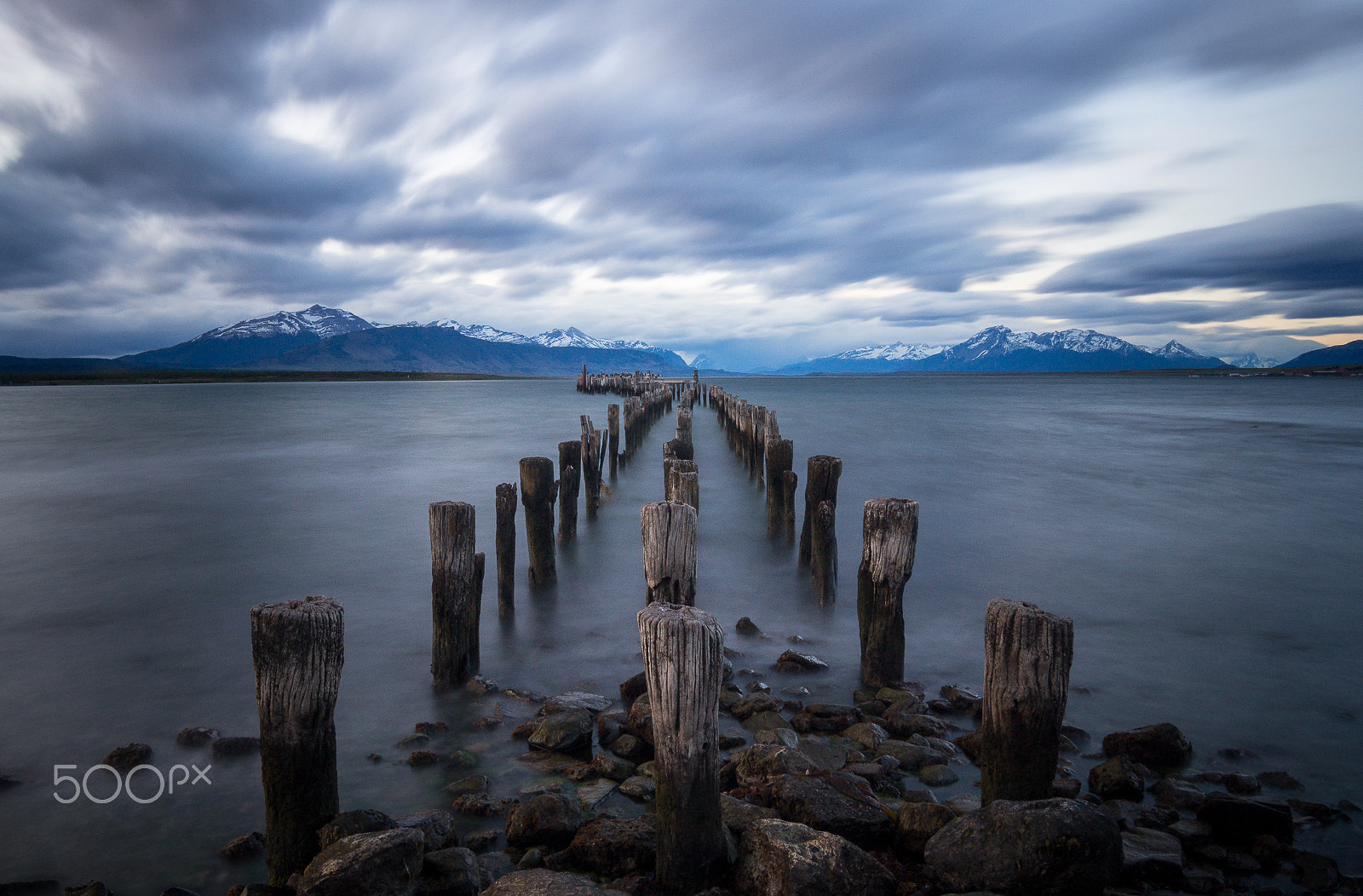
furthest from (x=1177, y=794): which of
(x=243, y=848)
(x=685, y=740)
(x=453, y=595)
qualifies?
(x=243, y=848)

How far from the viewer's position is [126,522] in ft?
40.0

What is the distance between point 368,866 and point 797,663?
12.2 ft

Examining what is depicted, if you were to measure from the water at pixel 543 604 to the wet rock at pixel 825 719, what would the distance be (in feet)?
1.74

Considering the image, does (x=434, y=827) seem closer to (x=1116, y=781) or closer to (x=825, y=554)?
(x=1116, y=781)

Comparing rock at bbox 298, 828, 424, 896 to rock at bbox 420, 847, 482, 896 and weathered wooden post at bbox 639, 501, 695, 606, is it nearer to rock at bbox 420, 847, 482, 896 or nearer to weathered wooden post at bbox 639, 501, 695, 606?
rock at bbox 420, 847, 482, 896

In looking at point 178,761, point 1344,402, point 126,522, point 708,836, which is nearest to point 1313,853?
point 708,836

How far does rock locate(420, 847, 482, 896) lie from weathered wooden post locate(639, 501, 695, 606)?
169cm

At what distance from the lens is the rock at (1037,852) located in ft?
9.21

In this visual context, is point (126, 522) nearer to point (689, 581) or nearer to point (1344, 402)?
point (689, 581)

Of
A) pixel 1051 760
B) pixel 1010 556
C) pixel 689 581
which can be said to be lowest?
pixel 1010 556

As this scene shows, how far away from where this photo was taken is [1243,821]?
3.52 meters

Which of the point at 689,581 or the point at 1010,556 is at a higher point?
the point at 689,581

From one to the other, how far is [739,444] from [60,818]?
16.9 m

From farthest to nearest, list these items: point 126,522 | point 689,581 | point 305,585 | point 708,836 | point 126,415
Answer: point 126,415
point 126,522
point 305,585
point 689,581
point 708,836
